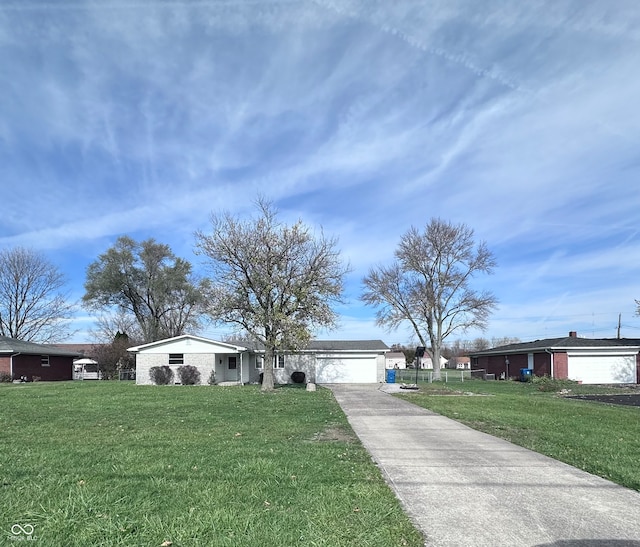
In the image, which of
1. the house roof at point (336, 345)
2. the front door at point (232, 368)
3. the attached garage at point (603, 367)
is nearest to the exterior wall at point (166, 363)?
the house roof at point (336, 345)

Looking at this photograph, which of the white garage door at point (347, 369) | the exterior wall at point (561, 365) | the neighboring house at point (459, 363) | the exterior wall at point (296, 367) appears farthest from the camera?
the neighboring house at point (459, 363)

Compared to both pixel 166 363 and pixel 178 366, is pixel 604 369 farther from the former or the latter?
pixel 166 363

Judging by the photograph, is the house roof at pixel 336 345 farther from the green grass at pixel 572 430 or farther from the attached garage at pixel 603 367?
the green grass at pixel 572 430

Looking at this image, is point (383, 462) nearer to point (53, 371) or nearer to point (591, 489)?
point (591, 489)

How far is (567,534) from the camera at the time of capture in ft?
13.6

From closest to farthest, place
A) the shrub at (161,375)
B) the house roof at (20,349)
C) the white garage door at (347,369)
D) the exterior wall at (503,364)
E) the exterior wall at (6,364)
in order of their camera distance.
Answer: the shrub at (161,375) → the house roof at (20,349) → the exterior wall at (6,364) → the white garage door at (347,369) → the exterior wall at (503,364)

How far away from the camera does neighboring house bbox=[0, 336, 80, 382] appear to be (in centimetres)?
3331

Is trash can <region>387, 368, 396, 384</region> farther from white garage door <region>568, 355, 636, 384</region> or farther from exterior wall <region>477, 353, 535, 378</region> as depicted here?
white garage door <region>568, 355, 636, 384</region>

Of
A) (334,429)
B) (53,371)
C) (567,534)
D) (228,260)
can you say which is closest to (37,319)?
(53,371)

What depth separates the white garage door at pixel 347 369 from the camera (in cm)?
3369

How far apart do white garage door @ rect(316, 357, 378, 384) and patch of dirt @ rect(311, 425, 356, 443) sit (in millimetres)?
23186

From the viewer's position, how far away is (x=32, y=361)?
36000 mm

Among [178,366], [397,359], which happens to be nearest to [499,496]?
[178,366]

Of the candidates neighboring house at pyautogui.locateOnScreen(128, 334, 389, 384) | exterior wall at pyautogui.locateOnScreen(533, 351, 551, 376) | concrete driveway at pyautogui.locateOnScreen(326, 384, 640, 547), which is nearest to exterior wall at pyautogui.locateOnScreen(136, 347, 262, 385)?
neighboring house at pyautogui.locateOnScreen(128, 334, 389, 384)
